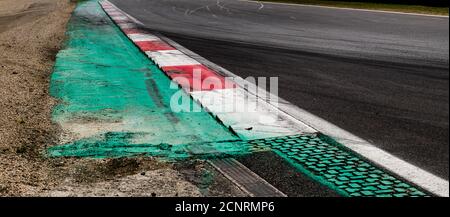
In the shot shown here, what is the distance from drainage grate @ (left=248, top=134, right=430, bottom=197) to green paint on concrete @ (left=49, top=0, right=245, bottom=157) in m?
0.58

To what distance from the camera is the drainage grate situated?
3.06 m

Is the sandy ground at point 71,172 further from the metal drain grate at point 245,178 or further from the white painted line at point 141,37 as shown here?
the white painted line at point 141,37

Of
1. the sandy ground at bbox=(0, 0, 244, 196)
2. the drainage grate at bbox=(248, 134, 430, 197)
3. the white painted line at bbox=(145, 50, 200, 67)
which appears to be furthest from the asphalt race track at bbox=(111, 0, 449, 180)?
the sandy ground at bbox=(0, 0, 244, 196)

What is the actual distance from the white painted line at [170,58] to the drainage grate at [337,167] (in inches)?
166

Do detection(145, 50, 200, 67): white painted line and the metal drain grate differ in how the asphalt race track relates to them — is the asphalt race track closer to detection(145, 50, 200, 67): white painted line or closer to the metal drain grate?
detection(145, 50, 200, 67): white painted line

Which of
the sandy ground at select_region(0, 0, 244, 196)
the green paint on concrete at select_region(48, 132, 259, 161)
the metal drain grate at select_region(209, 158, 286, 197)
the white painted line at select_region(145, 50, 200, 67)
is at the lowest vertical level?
the white painted line at select_region(145, 50, 200, 67)

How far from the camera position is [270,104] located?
5363 mm

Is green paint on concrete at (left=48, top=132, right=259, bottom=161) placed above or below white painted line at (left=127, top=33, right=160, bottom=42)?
above

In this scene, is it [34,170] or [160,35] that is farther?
[160,35]

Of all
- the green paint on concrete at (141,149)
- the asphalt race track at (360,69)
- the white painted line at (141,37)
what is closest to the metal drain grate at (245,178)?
the green paint on concrete at (141,149)

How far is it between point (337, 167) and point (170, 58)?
18.3 feet
